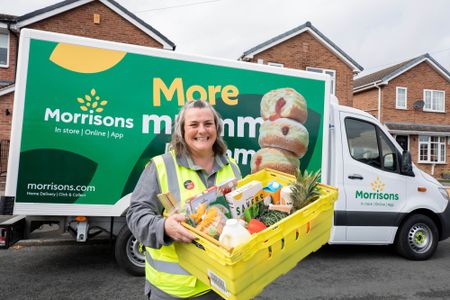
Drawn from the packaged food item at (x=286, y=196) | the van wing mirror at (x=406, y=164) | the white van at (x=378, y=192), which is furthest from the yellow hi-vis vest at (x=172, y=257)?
the van wing mirror at (x=406, y=164)

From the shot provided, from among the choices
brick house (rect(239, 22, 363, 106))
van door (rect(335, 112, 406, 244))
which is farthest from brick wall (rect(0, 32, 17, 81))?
van door (rect(335, 112, 406, 244))

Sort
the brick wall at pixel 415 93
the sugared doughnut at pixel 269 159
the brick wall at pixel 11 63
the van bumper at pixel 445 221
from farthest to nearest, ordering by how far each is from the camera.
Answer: the brick wall at pixel 415 93 < the brick wall at pixel 11 63 < the van bumper at pixel 445 221 < the sugared doughnut at pixel 269 159

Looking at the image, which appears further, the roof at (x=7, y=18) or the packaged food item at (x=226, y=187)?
the roof at (x=7, y=18)

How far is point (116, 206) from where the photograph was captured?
369 centimetres

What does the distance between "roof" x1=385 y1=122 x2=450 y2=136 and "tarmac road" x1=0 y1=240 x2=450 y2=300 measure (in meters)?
16.7

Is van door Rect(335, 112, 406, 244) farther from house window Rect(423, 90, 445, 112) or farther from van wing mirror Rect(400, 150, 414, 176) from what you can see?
house window Rect(423, 90, 445, 112)

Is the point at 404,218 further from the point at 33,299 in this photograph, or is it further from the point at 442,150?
the point at 442,150

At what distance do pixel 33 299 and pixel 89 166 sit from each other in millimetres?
1528

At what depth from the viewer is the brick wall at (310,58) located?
1814cm

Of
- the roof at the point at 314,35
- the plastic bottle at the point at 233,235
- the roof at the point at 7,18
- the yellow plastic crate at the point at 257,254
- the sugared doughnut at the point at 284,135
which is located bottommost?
the yellow plastic crate at the point at 257,254

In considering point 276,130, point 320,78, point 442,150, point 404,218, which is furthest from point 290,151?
point 442,150

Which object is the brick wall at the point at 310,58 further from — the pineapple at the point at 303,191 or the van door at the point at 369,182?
the pineapple at the point at 303,191

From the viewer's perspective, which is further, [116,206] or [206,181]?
[116,206]

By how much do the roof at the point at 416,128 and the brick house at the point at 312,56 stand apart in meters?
A: 3.97
